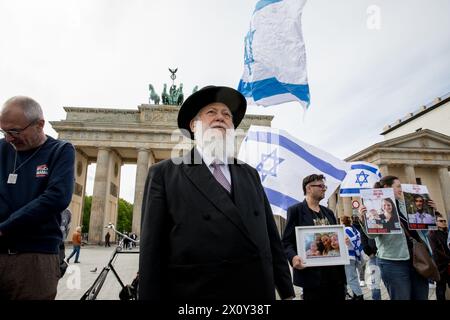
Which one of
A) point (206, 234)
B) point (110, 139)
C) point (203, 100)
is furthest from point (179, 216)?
point (110, 139)

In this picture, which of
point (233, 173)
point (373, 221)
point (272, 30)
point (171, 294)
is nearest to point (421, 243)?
point (373, 221)

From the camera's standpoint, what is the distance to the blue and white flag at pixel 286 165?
494cm

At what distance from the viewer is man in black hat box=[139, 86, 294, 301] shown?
174 centimetres

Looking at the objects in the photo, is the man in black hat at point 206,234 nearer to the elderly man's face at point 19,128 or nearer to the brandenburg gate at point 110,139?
the elderly man's face at point 19,128

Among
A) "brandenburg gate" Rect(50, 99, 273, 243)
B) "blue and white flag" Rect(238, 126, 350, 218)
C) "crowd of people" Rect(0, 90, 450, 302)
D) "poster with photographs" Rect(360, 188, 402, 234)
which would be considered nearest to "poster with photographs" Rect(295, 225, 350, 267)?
"poster with photographs" Rect(360, 188, 402, 234)

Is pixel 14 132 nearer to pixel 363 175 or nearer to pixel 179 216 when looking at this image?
pixel 179 216

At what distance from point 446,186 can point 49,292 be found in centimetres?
4960

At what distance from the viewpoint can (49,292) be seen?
7.19ft

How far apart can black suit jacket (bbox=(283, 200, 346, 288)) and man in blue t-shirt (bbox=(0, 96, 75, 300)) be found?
2.53 m

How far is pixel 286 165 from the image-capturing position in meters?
4.99

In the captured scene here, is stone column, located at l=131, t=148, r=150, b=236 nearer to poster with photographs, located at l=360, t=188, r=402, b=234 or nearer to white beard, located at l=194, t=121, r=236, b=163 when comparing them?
poster with photographs, located at l=360, t=188, r=402, b=234

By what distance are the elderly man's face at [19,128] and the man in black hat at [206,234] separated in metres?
1.13

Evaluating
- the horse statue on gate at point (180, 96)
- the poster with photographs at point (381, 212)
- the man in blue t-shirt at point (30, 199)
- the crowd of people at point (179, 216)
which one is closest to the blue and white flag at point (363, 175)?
the poster with photographs at point (381, 212)

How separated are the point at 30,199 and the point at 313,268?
2983 mm
